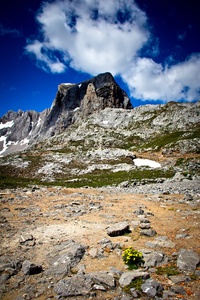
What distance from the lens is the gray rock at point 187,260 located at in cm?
492

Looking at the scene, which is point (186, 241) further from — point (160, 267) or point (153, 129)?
point (153, 129)

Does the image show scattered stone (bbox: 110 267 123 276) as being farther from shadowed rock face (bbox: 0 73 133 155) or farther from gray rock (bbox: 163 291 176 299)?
shadowed rock face (bbox: 0 73 133 155)

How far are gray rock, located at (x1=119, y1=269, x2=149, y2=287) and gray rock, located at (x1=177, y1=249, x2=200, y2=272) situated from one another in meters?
1.40

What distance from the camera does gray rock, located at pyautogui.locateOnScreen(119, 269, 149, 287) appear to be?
4.55 m

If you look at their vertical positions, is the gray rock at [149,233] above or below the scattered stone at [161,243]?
above

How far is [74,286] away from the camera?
441 cm

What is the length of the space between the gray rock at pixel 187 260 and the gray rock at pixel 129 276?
4.58ft

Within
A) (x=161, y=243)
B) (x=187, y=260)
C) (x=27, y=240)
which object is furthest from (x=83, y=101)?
(x=187, y=260)

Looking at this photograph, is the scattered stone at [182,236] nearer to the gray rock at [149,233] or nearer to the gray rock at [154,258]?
the gray rock at [149,233]

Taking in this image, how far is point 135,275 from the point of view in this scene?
15.6 ft

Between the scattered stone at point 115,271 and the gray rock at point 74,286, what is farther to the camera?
the scattered stone at point 115,271

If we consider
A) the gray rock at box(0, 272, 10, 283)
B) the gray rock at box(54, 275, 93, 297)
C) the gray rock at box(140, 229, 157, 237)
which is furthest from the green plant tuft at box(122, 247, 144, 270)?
the gray rock at box(0, 272, 10, 283)

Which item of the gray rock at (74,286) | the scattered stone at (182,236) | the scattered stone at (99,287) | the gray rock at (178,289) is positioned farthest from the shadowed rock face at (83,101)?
the gray rock at (178,289)

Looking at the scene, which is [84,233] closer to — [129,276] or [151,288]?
[129,276]
